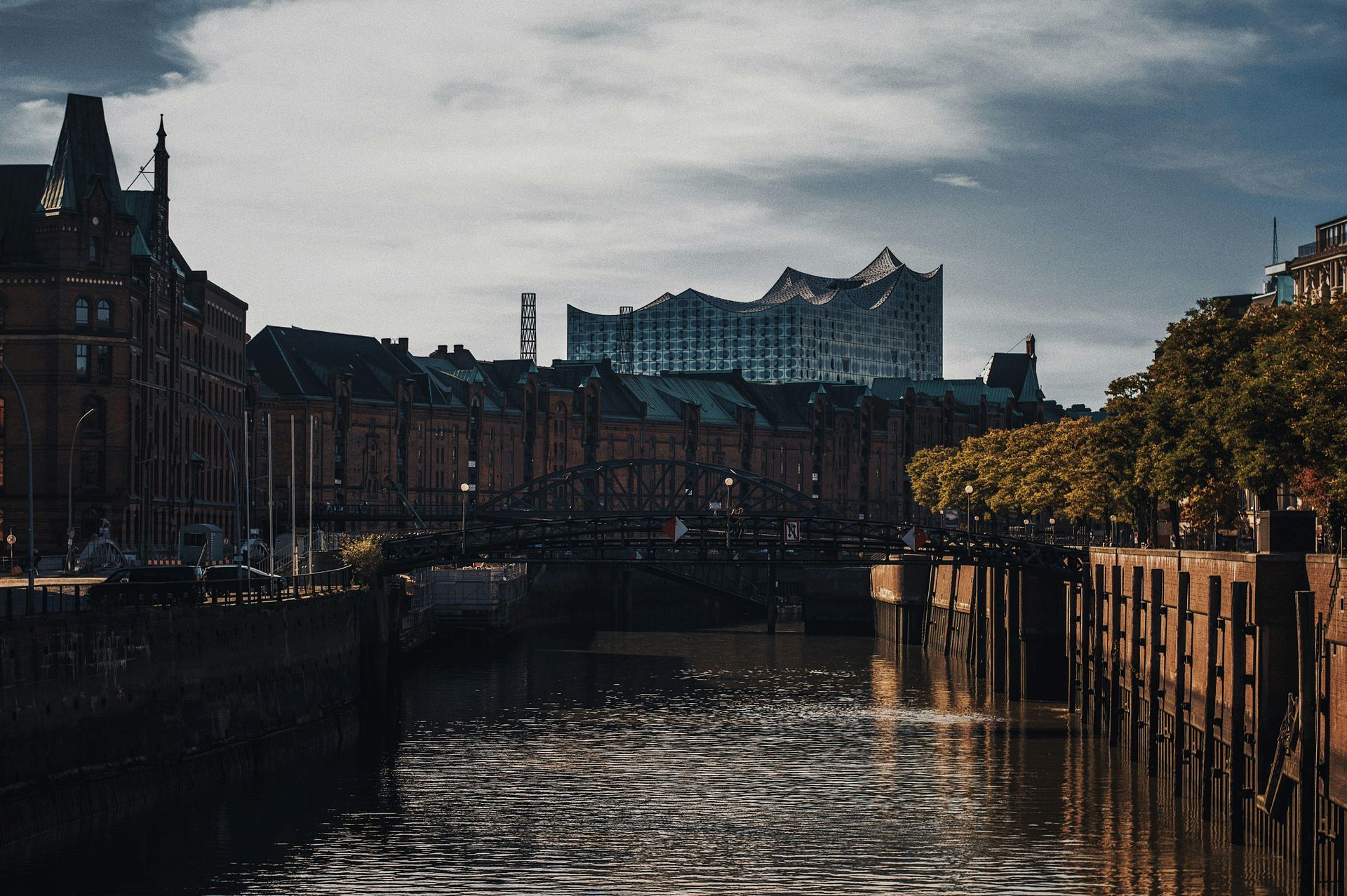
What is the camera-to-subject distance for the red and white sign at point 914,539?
9756cm

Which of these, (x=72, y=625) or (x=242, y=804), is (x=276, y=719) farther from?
(x=72, y=625)

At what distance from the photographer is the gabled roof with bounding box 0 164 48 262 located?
123 metres

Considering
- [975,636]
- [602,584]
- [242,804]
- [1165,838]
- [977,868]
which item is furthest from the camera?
[602,584]

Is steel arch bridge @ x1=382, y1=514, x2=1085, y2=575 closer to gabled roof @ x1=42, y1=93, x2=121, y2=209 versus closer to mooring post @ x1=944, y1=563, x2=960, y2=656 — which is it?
mooring post @ x1=944, y1=563, x2=960, y2=656

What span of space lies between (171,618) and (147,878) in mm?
12492

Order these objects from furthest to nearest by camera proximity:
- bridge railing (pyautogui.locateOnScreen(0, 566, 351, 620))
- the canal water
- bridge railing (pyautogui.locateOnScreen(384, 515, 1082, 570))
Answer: bridge railing (pyautogui.locateOnScreen(384, 515, 1082, 570))
bridge railing (pyautogui.locateOnScreen(0, 566, 351, 620))
the canal water

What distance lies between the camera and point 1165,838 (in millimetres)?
56000

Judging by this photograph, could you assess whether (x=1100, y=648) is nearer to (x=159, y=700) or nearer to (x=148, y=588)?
(x=148, y=588)

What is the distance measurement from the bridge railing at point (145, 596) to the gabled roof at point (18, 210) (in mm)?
50497

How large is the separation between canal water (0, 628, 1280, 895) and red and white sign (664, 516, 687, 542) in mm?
7882

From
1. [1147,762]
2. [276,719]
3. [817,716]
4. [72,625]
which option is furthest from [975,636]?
[72,625]

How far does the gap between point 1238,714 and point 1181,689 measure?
34.2 ft

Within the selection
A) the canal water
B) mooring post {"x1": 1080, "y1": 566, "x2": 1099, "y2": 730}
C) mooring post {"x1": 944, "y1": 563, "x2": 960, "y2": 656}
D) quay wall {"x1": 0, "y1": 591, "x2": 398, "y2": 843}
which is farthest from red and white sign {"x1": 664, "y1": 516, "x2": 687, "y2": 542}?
mooring post {"x1": 944, "y1": 563, "x2": 960, "y2": 656}

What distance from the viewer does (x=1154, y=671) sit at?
6944 centimetres
